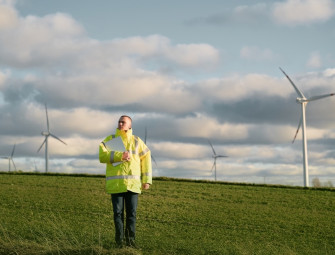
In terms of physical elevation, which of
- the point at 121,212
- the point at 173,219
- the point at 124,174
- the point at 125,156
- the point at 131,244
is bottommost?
the point at 131,244

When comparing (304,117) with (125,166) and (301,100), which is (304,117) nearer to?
(301,100)

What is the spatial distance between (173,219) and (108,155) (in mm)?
5785

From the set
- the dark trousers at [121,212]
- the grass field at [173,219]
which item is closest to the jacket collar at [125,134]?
the dark trousers at [121,212]

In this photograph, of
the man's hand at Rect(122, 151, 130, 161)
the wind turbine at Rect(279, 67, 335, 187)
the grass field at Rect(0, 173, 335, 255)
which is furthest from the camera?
the wind turbine at Rect(279, 67, 335, 187)

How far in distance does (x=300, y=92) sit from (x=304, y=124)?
2.85 meters

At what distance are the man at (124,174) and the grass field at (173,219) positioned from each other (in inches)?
20.9

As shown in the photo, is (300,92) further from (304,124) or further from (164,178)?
(164,178)

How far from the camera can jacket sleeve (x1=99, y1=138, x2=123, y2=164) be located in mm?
9031

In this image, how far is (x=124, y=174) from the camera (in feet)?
29.9

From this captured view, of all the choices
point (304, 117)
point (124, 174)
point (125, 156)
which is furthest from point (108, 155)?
point (304, 117)

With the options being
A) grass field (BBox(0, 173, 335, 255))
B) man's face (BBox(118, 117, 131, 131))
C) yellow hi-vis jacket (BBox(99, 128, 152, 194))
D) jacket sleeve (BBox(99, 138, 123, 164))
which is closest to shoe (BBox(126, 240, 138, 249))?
grass field (BBox(0, 173, 335, 255))

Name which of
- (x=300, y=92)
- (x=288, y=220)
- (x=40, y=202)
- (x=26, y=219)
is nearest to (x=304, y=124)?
(x=300, y=92)

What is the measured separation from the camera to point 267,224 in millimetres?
14672

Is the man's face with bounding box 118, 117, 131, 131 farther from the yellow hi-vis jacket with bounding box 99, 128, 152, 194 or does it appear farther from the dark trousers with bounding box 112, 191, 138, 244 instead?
the dark trousers with bounding box 112, 191, 138, 244
